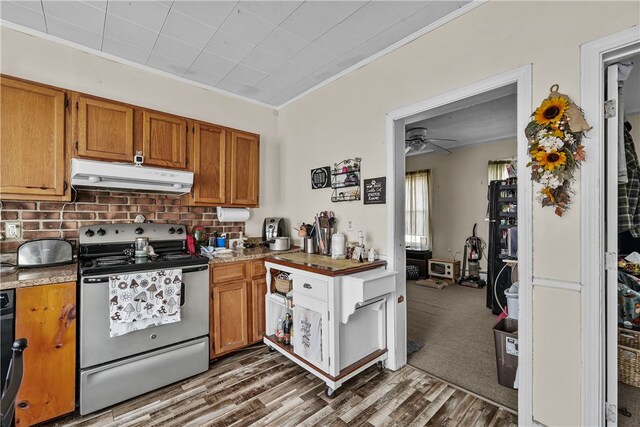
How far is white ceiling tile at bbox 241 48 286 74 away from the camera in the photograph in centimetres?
246

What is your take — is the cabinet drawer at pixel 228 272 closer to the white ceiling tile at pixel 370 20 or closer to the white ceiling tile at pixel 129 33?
the white ceiling tile at pixel 129 33

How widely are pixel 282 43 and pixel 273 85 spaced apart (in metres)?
0.77

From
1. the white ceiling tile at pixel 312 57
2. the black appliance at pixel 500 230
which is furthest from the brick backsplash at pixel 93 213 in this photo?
the black appliance at pixel 500 230

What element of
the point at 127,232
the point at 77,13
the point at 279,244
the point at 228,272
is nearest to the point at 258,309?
the point at 228,272

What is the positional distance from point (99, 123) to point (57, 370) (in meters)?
1.78

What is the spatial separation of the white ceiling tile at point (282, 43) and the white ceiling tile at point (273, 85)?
47 centimetres

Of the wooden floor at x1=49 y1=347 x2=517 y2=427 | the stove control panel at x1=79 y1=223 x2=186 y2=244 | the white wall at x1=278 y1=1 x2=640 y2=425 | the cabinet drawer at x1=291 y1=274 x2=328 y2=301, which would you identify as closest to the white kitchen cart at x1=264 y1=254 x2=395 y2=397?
the cabinet drawer at x1=291 y1=274 x2=328 y2=301

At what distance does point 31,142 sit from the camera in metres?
1.98

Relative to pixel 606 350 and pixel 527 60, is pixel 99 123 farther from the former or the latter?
pixel 606 350

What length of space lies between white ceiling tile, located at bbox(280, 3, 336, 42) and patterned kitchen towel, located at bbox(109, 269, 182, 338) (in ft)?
6.71

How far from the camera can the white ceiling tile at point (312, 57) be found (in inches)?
94.1

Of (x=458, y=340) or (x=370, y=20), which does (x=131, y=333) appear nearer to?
(x=370, y=20)

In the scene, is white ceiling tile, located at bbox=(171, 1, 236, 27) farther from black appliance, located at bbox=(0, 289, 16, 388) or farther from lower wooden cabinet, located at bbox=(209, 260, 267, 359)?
black appliance, located at bbox=(0, 289, 16, 388)

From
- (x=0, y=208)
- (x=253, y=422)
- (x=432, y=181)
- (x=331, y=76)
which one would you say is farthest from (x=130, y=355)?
(x=432, y=181)
